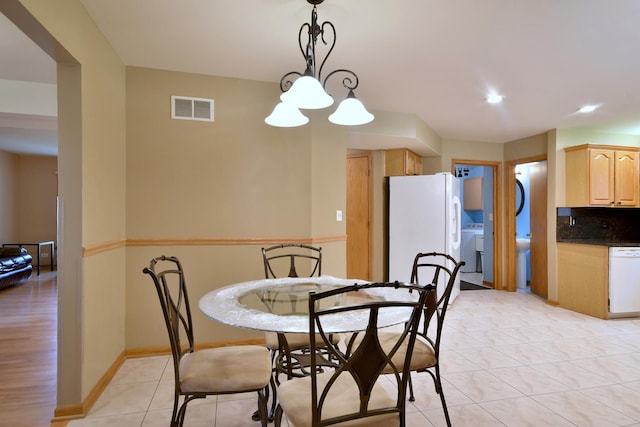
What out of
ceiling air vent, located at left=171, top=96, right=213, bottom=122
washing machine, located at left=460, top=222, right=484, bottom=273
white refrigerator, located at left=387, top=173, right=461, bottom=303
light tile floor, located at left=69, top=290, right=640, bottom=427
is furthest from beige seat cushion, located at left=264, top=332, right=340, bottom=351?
washing machine, located at left=460, top=222, right=484, bottom=273

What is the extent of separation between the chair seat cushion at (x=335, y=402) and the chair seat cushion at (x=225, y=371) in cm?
19

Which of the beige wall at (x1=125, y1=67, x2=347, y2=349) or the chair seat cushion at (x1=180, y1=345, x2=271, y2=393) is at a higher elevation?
the beige wall at (x1=125, y1=67, x2=347, y2=349)

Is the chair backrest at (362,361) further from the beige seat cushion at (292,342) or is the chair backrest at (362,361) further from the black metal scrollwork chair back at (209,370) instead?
the beige seat cushion at (292,342)

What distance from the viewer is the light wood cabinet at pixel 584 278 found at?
4043 mm

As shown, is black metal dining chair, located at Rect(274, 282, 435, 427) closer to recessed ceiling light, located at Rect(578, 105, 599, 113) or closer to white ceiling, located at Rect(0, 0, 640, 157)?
white ceiling, located at Rect(0, 0, 640, 157)

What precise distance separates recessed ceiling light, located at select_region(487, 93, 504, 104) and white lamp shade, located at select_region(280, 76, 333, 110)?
2460mm

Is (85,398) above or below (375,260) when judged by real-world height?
below

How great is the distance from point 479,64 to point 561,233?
3.09m

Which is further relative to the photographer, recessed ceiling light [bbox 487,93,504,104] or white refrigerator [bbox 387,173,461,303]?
white refrigerator [bbox 387,173,461,303]

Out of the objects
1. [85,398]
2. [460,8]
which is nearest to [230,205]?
[85,398]

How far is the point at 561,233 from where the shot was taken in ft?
15.3

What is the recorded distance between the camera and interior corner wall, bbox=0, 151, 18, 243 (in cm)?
691

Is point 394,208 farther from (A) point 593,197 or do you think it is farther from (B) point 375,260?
(A) point 593,197

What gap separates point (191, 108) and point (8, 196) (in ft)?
21.9
